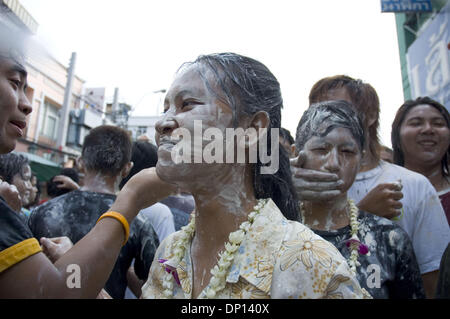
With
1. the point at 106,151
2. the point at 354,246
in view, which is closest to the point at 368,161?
the point at 354,246

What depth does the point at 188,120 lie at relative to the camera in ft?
4.54

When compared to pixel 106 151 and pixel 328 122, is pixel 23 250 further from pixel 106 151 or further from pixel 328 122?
pixel 328 122

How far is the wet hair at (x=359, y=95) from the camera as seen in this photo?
276 centimetres

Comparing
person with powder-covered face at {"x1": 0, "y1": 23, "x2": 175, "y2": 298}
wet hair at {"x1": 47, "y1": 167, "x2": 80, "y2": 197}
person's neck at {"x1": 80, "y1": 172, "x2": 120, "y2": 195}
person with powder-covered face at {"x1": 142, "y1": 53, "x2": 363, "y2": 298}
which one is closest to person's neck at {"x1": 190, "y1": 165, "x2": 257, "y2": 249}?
person with powder-covered face at {"x1": 142, "y1": 53, "x2": 363, "y2": 298}

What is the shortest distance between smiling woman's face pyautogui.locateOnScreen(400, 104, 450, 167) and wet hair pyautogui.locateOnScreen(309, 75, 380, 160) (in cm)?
40

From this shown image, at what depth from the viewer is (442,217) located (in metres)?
2.14

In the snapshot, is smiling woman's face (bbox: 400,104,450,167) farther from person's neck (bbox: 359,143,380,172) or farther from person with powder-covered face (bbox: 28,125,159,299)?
person with powder-covered face (bbox: 28,125,159,299)

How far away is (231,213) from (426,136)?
2347mm

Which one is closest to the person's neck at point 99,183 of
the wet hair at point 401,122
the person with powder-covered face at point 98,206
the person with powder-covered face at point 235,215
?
the person with powder-covered face at point 98,206

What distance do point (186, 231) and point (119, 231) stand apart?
31 centimetres

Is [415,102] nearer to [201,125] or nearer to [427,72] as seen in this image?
[201,125]

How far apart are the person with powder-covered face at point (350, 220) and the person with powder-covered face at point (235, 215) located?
0.47 meters

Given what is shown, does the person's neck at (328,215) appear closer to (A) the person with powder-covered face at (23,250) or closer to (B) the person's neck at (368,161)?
(B) the person's neck at (368,161)
